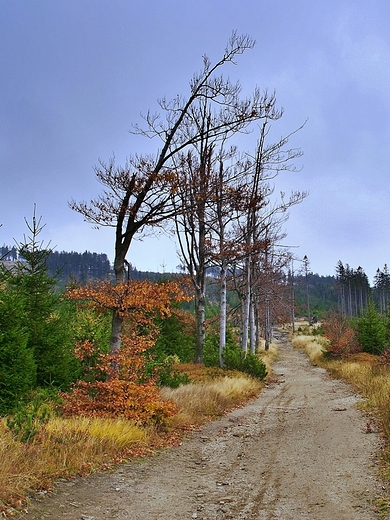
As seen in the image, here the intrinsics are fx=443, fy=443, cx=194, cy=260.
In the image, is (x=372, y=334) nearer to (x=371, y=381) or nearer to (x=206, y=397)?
(x=371, y=381)

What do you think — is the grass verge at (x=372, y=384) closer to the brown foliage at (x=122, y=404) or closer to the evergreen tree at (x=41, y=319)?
the brown foliage at (x=122, y=404)

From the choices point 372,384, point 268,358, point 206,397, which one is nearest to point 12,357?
point 206,397

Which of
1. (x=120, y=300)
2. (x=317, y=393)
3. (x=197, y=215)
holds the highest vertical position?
(x=197, y=215)

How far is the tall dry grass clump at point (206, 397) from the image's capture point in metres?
10.8

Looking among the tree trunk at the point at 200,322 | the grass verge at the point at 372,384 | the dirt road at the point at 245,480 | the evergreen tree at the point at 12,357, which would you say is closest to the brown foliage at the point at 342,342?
the grass verge at the point at 372,384

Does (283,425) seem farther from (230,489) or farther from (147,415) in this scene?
(230,489)

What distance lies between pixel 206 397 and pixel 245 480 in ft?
19.1

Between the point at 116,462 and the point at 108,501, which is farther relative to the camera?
the point at 116,462

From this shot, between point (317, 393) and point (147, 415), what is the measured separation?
973 centimetres

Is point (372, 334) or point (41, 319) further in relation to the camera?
point (372, 334)

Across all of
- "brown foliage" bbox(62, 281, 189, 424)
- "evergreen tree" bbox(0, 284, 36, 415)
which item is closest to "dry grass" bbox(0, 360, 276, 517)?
"brown foliage" bbox(62, 281, 189, 424)

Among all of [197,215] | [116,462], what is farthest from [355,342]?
[116,462]

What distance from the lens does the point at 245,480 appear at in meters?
6.51

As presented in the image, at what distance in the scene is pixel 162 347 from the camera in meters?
22.5
